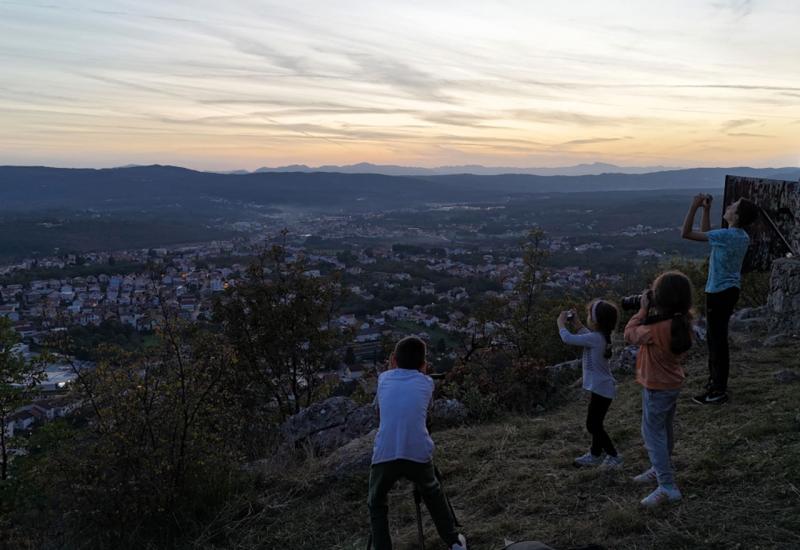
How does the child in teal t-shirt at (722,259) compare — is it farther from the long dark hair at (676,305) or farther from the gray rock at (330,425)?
the gray rock at (330,425)

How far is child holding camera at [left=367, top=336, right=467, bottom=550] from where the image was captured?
2988 millimetres

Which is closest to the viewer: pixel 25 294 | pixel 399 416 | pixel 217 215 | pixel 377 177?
pixel 399 416

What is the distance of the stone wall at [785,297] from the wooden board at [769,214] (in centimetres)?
25

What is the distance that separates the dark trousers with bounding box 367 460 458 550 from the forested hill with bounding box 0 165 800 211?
116138 millimetres

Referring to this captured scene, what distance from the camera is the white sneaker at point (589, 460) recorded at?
164 inches

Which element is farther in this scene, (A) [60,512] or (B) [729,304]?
(B) [729,304]

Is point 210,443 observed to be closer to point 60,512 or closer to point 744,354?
point 60,512

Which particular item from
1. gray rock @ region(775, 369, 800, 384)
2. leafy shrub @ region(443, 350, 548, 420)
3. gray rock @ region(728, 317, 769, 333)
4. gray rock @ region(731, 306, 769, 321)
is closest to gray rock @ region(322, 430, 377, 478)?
leafy shrub @ region(443, 350, 548, 420)

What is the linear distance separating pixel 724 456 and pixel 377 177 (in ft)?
495

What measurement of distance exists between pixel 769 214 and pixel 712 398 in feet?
9.95

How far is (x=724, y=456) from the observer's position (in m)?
3.85

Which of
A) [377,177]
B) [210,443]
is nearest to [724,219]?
[210,443]

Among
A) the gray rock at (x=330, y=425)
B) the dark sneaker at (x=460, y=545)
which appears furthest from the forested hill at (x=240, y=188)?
the dark sneaker at (x=460, y=545)

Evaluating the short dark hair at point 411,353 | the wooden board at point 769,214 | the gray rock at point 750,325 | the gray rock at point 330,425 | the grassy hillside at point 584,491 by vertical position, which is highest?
the wooden board at point 769,214
